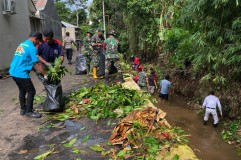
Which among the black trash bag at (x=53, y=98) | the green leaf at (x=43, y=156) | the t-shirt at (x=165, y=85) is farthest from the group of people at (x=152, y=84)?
the green leaf at (x=43, y=156)

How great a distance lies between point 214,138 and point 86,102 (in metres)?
4.10

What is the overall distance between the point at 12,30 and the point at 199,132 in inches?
418

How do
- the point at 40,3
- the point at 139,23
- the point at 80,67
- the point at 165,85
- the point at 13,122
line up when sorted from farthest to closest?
the point at 40,3 < the point at 139,23 < the point at 165,85 < the point at 80,67 < the point at 13,122

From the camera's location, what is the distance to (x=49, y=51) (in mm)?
6594

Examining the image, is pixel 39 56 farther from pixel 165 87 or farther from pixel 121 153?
pixel 165 87

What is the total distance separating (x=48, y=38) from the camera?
6.39 meters

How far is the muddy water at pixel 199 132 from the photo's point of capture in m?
6.85

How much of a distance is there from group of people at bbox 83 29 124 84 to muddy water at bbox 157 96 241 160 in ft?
8.88

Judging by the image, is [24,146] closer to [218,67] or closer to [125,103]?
[125,103]

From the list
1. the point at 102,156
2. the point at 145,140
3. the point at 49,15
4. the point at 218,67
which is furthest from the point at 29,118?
the point at 49,15

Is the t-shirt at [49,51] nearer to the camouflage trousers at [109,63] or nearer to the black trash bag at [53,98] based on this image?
the black trash bag at [53,98]

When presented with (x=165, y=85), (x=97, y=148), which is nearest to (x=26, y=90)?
(x=97, y=148)

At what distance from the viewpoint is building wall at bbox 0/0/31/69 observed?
12516 mm

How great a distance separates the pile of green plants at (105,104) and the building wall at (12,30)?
24.8ft
